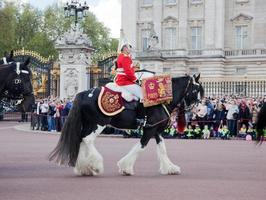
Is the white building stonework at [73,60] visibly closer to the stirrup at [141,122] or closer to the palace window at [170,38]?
the stirrup at [141,122]

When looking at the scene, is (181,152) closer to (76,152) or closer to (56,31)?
(76,152)

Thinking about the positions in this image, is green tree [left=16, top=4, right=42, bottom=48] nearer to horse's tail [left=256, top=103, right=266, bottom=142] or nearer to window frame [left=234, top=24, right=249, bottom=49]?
window frame [left=234, top=24, right=249, bottom=49]

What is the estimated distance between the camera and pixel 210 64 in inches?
1805

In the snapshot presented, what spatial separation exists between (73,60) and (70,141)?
1659 centimetres

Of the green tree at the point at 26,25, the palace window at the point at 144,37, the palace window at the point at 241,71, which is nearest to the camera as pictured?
the palace window at the point at 241,71


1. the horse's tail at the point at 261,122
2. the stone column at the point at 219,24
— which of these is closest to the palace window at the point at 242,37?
the stone column at the point at 219,24

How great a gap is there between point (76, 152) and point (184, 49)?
126ft

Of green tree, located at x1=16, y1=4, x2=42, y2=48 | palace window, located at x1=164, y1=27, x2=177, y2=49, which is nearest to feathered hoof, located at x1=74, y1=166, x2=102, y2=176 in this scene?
palace window, located at x1=164, y1=27, x2=177, y2=49

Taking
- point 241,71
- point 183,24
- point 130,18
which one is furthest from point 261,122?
point 130,18

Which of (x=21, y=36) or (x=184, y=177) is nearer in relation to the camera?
(x=184, y=177)

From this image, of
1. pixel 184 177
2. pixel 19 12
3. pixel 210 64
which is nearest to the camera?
pixel 184 177

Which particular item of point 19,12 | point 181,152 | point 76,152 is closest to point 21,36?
point 19,12

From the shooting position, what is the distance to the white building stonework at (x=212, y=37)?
1796 inches

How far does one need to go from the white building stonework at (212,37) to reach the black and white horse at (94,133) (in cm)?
3476
